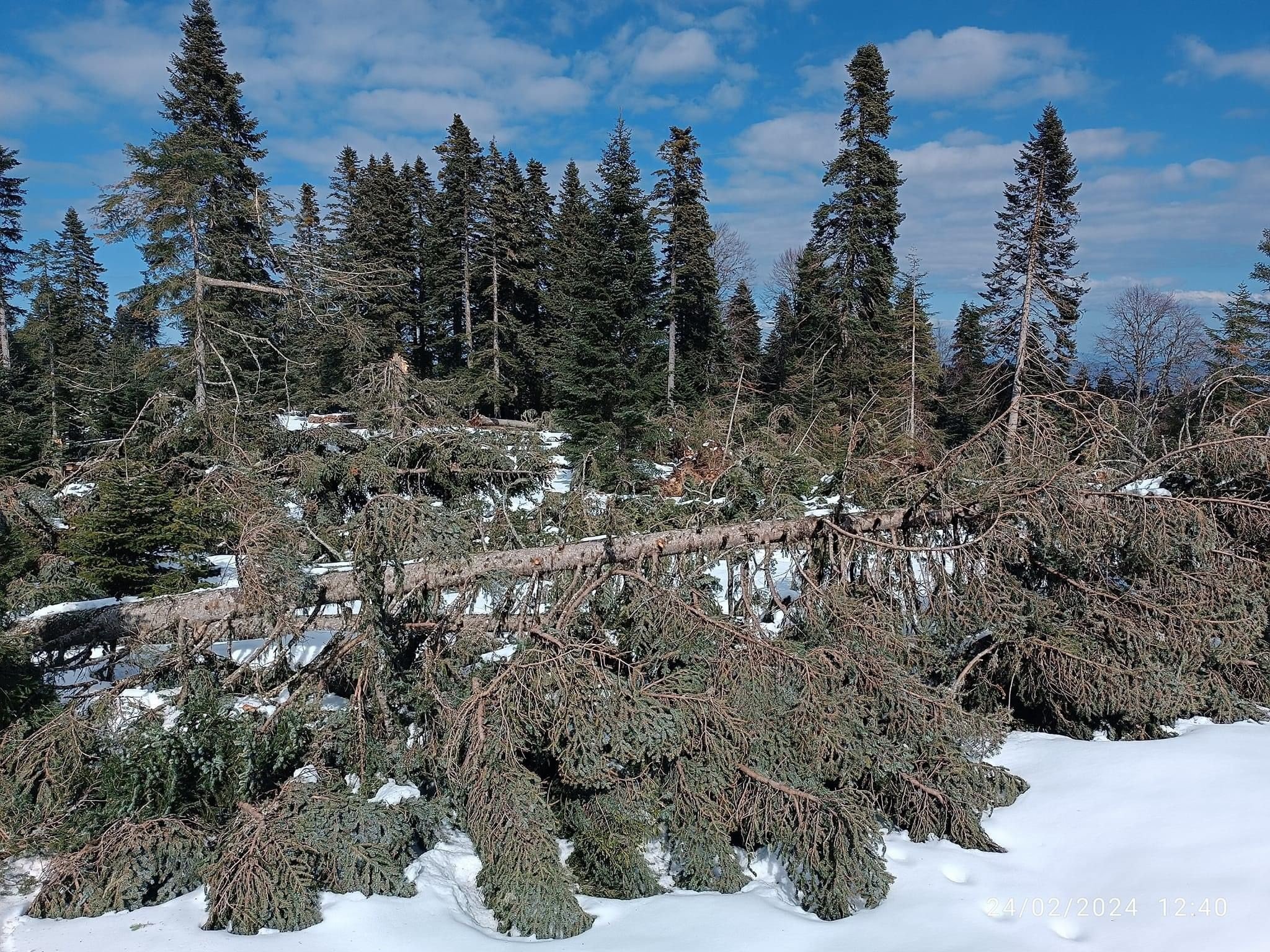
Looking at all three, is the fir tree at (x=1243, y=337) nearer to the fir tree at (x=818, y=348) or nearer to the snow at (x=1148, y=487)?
the fir tree at (x=818, y=348)

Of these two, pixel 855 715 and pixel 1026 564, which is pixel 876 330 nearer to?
pixel 1026 564

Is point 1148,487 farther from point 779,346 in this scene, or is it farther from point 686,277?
point 779,346

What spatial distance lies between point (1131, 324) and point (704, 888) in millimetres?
30865

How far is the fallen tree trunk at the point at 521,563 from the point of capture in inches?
176

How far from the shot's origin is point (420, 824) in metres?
4.04

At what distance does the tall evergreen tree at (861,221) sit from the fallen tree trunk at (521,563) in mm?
14036

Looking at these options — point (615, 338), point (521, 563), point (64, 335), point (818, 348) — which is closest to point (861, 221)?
point (818, 348)

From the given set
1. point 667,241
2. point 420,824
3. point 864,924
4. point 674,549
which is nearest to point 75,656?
point 420,824

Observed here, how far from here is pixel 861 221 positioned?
1873cm

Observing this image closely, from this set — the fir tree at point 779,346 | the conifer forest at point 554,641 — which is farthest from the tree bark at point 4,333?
the fir tree at point 779,346

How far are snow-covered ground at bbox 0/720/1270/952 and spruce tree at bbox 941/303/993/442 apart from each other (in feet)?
57.8

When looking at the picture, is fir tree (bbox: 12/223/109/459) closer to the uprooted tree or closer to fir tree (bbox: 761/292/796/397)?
the uprooted tree

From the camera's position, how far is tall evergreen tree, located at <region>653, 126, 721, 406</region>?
1950cm

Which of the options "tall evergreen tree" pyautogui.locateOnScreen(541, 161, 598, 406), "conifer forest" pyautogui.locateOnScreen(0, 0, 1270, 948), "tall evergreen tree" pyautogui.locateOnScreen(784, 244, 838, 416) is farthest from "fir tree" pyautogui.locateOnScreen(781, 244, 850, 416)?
"conifer forest" pyautogui.locateOnScreen(0, 0, 1270, 948)
